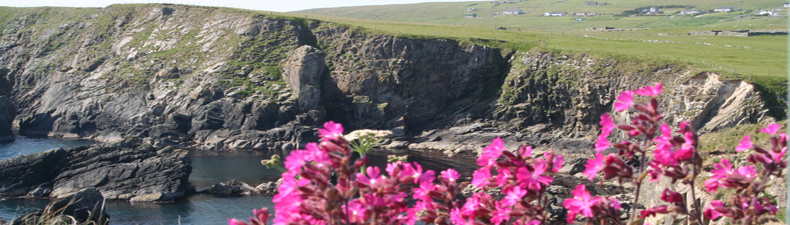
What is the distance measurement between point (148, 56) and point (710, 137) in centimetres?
8621

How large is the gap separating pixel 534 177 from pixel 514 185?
0.85 ft

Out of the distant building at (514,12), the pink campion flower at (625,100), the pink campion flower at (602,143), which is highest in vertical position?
the pink campion flower at (625,100)

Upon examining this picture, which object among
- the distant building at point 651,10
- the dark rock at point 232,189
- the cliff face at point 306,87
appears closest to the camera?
the dark rock at point 232,189

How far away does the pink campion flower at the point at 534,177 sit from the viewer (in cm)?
441

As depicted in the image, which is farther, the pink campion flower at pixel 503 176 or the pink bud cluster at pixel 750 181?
the pink campion flower at pixel 503 176

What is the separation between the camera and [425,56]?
8275cm

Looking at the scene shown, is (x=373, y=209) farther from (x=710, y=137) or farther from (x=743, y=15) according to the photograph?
(x=743, y=15)

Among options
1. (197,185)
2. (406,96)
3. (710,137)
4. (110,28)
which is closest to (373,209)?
(710,137)

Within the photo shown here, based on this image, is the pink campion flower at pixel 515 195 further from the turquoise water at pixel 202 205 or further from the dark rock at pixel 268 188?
the dark rock at pixel 268 188

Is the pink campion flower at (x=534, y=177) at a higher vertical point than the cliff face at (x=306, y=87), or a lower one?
higher

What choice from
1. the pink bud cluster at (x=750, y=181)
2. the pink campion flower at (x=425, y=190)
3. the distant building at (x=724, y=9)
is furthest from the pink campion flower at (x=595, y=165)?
the distant building at (x=724, y=9)

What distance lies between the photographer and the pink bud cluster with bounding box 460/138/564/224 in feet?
14.6

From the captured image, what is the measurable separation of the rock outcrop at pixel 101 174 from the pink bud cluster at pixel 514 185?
148 feet

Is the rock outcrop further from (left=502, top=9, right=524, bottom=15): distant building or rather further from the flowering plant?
(left=502, top=9, right=524, bottom=15): distant building
